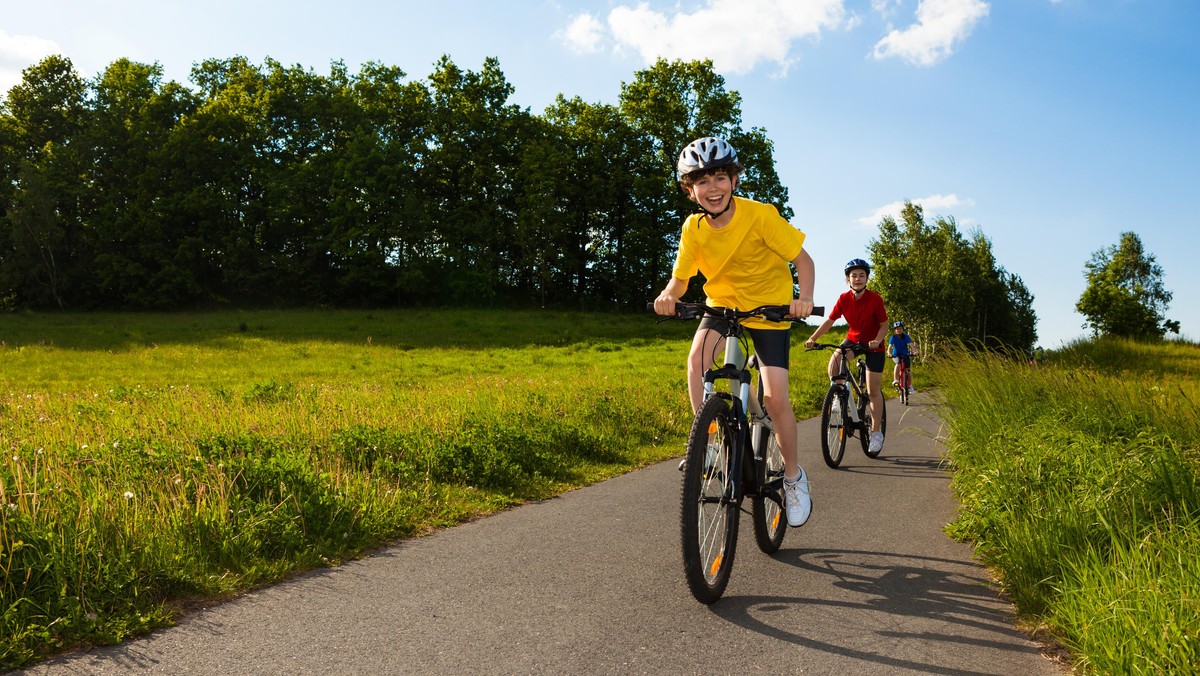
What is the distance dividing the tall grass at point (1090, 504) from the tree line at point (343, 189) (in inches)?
1596

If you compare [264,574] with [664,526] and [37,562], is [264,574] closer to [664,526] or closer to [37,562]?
[37,562]

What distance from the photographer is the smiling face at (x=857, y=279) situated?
9477 millimetres

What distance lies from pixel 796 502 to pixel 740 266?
1455 millimetres

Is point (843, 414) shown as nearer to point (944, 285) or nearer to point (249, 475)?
point (249, 475)

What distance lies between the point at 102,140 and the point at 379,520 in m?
53.6

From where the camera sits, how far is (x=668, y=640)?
378 cm

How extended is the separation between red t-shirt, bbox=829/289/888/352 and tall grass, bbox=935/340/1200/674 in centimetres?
113

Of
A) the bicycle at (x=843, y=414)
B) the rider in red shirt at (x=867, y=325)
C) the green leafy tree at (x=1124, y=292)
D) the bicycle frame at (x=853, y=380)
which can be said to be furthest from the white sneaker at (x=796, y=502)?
the green leafy tree at (x=1124, y=292)

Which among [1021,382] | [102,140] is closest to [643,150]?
[102,140]

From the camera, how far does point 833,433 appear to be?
29.8ft

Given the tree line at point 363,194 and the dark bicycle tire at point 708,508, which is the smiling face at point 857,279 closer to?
the dark bicycle tire at point 708,508

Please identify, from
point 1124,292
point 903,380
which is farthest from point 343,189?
point 1124,292

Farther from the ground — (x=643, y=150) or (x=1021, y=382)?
(x=643, y=150)

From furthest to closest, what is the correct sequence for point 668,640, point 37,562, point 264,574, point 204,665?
point 264,574 < point 37,562 < point 668,640 < point 204,665
